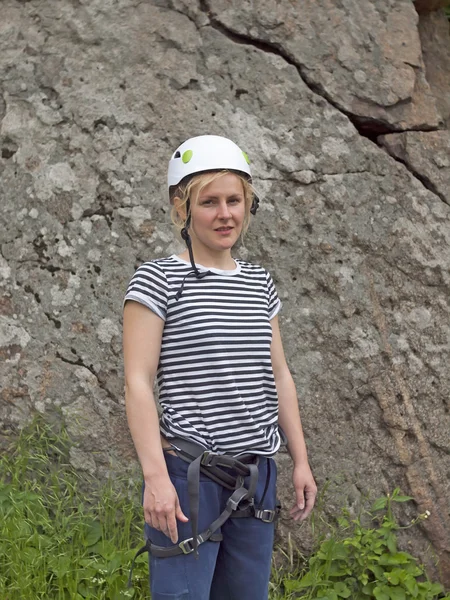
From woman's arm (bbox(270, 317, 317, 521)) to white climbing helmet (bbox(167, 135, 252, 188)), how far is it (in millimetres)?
493

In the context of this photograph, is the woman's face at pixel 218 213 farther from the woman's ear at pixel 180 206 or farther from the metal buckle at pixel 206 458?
the metal buckle at pixel 206 458

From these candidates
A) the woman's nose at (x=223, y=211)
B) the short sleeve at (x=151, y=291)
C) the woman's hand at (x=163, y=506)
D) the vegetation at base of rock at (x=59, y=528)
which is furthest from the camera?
the vegetation at base of rock at (x=59, y=528)

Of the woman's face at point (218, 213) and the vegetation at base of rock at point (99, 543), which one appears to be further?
the vegetation at base of rock at point (99, 543)

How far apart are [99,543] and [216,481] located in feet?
4.08

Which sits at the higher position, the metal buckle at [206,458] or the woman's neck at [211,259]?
the woman's neck at [211,259]

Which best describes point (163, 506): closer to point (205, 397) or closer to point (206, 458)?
point (206, 458)

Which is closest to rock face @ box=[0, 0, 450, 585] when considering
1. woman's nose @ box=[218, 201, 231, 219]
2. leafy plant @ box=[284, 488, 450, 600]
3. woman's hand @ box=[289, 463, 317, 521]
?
leafy plant @ box=[284, 488, 450, 600]

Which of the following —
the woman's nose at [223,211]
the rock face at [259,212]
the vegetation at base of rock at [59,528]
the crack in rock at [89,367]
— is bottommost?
the vegetation at base of rock at [59,528]

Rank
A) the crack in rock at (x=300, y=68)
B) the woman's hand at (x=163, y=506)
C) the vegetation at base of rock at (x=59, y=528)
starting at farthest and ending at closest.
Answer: the crack in rock at (x=300, y=68) < the vegetation at base of rock at (x=59, y=528) < the woman's hand at (x=163, y=506)

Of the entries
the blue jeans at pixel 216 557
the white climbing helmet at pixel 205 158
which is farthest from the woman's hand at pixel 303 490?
the white climbing helmet at pixel 205 158

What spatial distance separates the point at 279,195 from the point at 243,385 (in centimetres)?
159

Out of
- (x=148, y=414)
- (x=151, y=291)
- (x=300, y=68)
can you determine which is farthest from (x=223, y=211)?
(x=300, y=68)

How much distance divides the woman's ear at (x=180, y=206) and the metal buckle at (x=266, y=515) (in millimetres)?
820

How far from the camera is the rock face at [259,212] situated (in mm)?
3424
